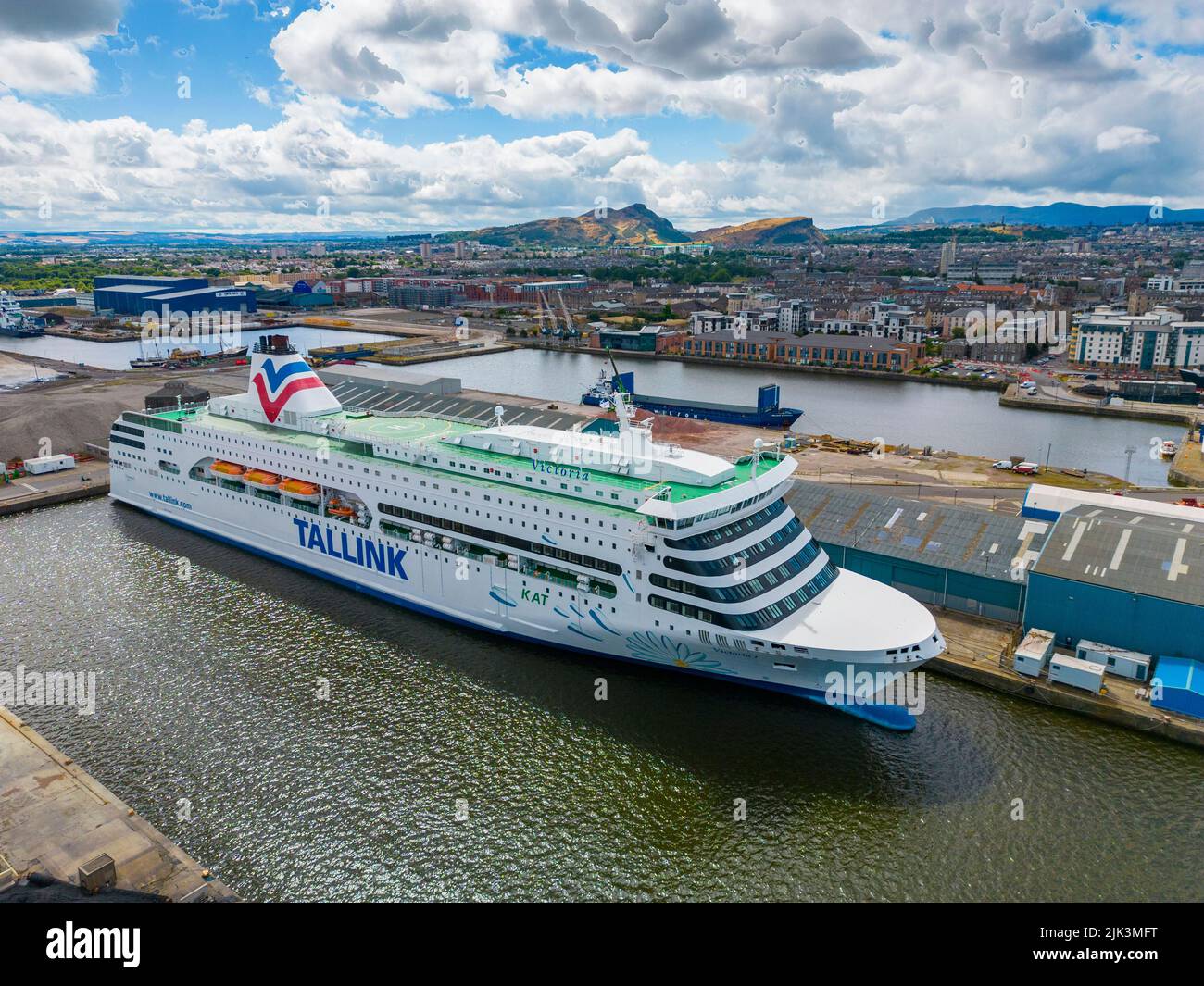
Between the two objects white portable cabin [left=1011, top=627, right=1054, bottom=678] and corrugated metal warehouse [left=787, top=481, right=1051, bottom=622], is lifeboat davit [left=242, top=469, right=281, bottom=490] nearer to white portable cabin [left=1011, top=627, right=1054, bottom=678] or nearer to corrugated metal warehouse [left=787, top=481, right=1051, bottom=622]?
corrugated metal warehouse [left=787, top=481, right=1051, bottom=622]

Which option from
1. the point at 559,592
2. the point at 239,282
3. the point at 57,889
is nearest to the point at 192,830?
the point at 57,889

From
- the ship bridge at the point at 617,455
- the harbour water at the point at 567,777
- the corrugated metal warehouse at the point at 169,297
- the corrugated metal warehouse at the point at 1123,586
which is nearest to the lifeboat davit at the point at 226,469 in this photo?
the harbour water at the point at 567,777

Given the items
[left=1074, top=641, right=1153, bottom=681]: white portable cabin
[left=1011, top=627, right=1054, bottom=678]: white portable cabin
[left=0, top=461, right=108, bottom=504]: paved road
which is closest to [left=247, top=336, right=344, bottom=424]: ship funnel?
[left=0, top=461, right=108, bottom=504]: paved road

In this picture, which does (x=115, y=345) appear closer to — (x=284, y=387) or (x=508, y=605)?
(x=284, y=387)

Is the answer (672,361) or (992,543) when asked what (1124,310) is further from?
(992,543)

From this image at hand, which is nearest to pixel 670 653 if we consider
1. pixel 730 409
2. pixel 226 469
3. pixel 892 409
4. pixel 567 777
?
pixel 567 777

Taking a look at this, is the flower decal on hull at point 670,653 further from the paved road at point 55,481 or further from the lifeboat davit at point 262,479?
the paved road at point 55,481
